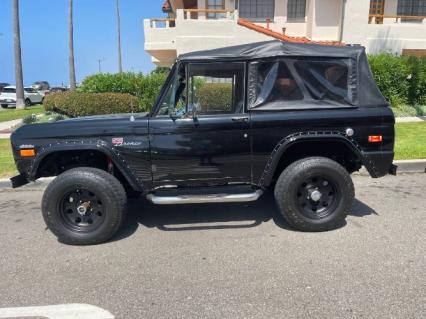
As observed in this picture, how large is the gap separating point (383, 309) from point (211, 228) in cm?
211

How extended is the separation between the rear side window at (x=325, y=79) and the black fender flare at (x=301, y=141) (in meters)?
0.41

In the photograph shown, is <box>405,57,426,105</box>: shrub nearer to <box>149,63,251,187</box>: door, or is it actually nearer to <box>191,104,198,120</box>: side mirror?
<box>149,63,251,187</box>: door

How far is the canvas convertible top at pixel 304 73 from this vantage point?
407cm

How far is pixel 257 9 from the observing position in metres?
21.0

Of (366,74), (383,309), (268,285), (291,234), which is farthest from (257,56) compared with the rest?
(383,309)

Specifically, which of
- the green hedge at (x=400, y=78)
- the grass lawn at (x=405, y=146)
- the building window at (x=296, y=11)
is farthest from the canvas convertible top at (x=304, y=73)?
the building window at (x=296, y=11)

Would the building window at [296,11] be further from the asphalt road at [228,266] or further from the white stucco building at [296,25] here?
the asphalt road at [228,266]

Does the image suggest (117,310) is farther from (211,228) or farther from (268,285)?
(211,228)

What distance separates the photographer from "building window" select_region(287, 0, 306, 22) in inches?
821

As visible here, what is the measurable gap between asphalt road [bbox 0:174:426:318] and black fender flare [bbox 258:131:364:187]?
78 cm

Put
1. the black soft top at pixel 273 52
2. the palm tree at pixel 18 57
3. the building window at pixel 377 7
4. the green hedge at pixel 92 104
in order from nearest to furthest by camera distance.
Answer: the black soft top at pixel 273 52 < the green hedge at pixel 92 104 < the palm tree at pixel 18 57 < the building window at pixel 377 7

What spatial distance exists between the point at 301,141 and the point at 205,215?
5.26 feet

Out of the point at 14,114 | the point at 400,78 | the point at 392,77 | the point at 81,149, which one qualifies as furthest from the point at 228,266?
the point at 14,114

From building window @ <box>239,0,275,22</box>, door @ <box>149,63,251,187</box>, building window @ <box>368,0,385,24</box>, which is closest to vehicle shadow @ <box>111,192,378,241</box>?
door @ <box>149,63,251,187</box>
